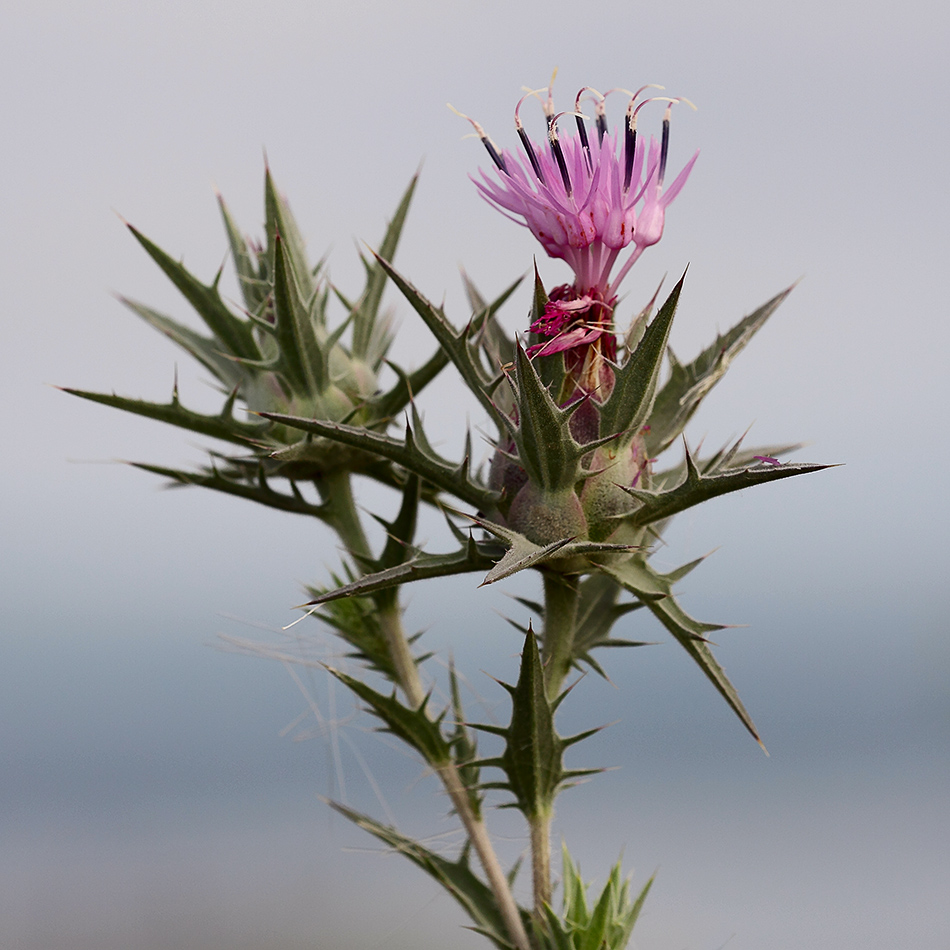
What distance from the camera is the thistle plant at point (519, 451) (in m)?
1.46

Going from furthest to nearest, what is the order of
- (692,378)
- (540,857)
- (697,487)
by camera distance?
(540,857) → (692,378) → (697,487)

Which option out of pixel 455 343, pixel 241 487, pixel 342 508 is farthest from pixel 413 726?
pixel 455 343

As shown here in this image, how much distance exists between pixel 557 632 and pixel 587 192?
74cm

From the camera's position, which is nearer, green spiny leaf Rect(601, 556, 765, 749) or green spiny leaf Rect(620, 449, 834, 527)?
green spiny leaf Rect(620, 449, 834, 527)

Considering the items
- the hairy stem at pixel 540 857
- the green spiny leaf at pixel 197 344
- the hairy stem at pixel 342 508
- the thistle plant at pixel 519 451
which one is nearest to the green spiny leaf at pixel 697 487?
the thistle plant at pixel 519 451

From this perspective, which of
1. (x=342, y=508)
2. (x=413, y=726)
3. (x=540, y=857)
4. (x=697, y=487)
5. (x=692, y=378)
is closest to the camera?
(x=697, y=487)

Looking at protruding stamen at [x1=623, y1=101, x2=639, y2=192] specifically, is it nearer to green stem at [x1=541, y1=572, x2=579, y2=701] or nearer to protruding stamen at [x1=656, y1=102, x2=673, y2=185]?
protruding stamen at [x1=656, y1=102, x2=673, y2=185]

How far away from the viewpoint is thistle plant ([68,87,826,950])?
4.80 feet

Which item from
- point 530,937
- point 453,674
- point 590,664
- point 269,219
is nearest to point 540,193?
point 269,219

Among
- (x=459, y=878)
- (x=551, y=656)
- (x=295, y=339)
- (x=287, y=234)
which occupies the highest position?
(x=287, y=234)

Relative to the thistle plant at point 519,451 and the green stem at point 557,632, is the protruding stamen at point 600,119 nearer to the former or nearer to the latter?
the thistle plant at point 519,451

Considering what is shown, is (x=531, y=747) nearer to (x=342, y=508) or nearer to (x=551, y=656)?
(x=551, y=656)

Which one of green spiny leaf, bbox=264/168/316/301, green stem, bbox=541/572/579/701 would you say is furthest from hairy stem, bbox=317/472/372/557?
green stem, bbox=541/572/579/701

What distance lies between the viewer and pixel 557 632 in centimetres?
171
